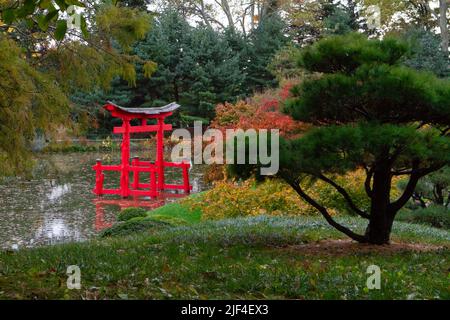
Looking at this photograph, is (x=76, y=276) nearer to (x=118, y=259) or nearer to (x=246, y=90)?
(x=118, y=259)

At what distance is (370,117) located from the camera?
21.1ft

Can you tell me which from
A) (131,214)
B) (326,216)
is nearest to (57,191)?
(131,214)

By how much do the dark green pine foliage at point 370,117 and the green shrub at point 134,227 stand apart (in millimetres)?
4160

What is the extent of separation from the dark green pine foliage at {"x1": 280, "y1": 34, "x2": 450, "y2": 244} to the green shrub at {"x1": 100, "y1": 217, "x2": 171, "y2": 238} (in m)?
4.16

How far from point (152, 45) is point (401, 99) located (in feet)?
87.5

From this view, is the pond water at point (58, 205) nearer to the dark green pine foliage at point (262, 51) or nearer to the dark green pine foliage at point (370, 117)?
the dark green pine foliage at point (370, 117)

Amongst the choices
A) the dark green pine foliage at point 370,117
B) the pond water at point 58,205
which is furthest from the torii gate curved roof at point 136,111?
the dark green pine foliage at point 370,117

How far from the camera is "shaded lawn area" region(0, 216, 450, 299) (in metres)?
4.49

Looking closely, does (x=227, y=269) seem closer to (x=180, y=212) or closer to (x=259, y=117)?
(x=180, y=212)

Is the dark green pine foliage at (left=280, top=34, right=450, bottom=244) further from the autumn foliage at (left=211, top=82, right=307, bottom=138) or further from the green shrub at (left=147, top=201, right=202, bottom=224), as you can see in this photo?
the green shrub at (left=147, top=201, right=202, bottom=224)

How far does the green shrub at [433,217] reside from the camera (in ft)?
37.8

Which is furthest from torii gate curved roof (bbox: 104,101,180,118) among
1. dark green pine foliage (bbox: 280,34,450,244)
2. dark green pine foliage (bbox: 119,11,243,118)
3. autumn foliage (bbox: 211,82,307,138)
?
dark green pine foliage (bbox: 280,34,450,244)

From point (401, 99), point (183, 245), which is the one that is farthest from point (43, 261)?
point (401, 99)
